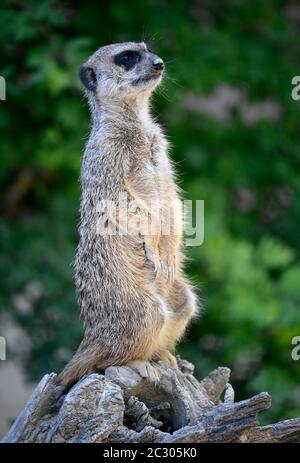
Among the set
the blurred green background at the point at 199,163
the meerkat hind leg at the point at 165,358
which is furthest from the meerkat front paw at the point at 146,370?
the blurred green background at the point at 199,163

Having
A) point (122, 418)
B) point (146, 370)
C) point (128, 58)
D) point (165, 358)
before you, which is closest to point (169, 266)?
point (165, 358)

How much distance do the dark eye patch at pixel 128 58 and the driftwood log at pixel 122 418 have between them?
140 cm

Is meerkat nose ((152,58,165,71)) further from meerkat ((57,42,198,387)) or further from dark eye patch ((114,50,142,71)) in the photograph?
dark eye patch ((114,50,142,71))

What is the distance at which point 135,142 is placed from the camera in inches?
171

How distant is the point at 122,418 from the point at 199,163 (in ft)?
12.4

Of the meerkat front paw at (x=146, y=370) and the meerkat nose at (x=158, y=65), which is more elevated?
the meerkat nose at (x=158, y=65)

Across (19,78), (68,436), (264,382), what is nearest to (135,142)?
(68,436)

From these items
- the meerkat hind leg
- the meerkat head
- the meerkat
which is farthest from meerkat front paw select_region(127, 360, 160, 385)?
the meerkat head

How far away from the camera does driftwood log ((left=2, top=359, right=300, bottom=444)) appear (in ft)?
11.3

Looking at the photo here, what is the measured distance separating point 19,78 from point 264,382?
2623 millimetres

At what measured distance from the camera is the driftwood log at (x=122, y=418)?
3.45 metres

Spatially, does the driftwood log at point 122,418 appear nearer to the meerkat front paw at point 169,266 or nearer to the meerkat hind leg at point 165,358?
the meerkat hind leg at point 165,358

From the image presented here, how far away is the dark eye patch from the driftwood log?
1397 mm

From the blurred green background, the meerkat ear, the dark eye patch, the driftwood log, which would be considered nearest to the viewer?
the driftwood log
